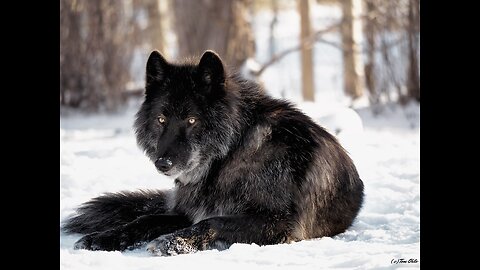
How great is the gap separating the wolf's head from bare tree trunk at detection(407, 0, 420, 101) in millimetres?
7434

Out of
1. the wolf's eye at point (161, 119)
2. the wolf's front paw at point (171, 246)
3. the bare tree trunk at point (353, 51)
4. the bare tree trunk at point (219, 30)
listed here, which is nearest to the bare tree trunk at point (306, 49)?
the bare tree trunk at point (353, 51)

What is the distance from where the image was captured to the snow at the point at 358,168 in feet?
14.2

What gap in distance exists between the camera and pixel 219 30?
14.8 meters

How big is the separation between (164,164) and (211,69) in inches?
34.7

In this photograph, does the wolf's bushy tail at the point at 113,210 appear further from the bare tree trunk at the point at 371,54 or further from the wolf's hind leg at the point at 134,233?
the bare tree trunk at the point at 371,54

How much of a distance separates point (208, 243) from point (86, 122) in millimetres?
10019

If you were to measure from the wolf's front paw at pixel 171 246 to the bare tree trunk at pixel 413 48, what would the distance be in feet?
27.5

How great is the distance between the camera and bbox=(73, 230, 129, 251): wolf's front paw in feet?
16.5

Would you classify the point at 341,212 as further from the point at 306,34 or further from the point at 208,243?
the point at 306,34

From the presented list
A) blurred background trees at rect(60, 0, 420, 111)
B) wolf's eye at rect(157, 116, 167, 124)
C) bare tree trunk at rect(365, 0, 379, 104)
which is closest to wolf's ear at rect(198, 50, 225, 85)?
wolf's eye at rect(157, 116, 167, 124)

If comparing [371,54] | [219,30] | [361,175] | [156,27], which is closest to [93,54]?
[219,30]
